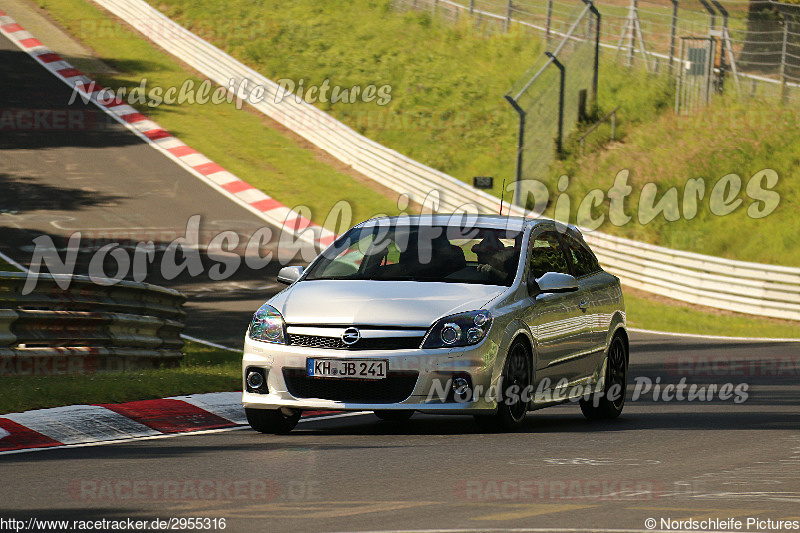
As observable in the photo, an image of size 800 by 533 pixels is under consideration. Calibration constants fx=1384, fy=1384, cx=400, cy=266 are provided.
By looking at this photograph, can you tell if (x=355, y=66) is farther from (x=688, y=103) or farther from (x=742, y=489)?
(x=742, y=489)

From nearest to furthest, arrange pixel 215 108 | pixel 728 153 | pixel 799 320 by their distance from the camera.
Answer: pixel 799 320, pixel 728 153, pixel 215 108

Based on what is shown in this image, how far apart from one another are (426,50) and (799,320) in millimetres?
21696

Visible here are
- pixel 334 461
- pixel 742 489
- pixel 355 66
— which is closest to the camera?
pixel 742 489

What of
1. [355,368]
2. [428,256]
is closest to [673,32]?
[428,256]

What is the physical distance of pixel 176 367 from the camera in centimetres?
1459

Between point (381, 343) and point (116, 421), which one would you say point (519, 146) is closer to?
point (116, 421)

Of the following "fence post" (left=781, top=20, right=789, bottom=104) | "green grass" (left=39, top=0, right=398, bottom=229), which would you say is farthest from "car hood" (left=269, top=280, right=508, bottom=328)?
"fence post" (left=781, top=20, right=789, bottom=104)

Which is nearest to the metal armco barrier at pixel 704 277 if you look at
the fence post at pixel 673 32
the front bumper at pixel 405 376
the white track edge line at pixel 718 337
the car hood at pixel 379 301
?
the white track edge line at pixel 718 337

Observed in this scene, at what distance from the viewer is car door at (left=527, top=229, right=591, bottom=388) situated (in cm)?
1044

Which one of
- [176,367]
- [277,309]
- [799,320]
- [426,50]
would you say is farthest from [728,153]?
[277,309]

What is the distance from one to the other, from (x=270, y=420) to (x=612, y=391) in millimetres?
3169

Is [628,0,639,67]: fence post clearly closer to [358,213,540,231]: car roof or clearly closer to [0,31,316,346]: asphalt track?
[0,31,316,346]: asphalt track

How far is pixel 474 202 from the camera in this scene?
2922 cm

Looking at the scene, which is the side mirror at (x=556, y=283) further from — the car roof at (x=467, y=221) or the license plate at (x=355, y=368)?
the license plate at (x=355, y=368)
